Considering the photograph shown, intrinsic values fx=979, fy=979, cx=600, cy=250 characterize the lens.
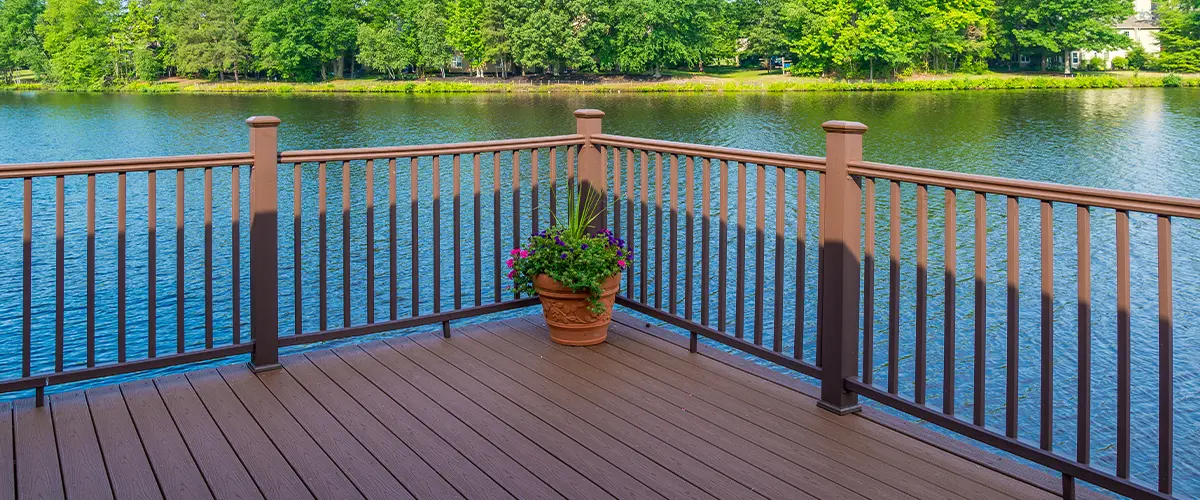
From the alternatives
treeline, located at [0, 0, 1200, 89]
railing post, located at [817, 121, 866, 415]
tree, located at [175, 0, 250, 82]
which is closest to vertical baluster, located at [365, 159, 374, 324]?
railing post, located at [817, 121, 866, 415]

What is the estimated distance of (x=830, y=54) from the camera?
56.2 meters

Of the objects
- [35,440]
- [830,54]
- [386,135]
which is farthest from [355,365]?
[830,54]

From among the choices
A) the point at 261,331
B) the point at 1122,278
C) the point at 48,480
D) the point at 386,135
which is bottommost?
the point at 48,480

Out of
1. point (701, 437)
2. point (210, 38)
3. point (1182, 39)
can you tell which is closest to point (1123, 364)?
point (701, 437)

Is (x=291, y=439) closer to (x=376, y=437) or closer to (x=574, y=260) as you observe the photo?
(x=376, y=437)

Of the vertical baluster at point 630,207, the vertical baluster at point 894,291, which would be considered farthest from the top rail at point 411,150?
the vertical baluster at point 894,291

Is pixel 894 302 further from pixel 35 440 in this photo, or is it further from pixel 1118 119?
pixel 1118 119

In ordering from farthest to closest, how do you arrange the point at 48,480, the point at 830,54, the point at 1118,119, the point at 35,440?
the point at 830,54
the point at 1118,119
the point at 35,440
the point at 48,480

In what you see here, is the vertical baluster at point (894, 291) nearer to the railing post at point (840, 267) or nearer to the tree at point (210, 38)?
the railing post at point (840, 267)

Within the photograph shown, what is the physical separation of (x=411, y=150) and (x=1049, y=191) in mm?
2572

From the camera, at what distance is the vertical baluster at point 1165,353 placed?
8.05ft

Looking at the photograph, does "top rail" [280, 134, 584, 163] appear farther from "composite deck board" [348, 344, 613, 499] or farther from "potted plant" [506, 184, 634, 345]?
"composite deck board" [348, 344, 613, 499]

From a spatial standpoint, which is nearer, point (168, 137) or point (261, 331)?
point (261, 331)

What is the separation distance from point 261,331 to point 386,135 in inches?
954
